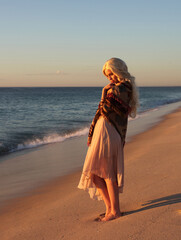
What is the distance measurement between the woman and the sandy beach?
0.32 metres

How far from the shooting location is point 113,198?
11.0 feet

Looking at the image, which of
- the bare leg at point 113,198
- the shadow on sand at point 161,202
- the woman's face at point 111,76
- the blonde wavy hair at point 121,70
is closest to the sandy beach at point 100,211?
the shadow on sand at point 161,202

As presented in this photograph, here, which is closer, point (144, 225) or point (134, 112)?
point (144, 225)

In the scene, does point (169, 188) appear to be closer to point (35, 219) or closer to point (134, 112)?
point (134, 112)

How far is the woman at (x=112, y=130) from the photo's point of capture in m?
3.19

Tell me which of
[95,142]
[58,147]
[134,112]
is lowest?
[58,147]

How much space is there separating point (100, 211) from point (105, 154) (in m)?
0.93

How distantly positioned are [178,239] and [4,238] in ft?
6.37

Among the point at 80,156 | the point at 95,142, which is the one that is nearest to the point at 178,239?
the point at 95,142

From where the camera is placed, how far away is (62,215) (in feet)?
12.2

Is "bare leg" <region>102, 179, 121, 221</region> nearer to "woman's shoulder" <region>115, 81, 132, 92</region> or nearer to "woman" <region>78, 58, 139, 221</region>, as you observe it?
"woman" <region>78, 58, 139, 221</region>

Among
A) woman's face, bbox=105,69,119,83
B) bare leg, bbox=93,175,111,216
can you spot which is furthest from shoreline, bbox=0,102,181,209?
woman's face, bbox=105,69,119,83

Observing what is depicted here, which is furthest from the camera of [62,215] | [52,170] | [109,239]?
[52,170]

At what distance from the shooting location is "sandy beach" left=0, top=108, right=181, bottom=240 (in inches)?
118
